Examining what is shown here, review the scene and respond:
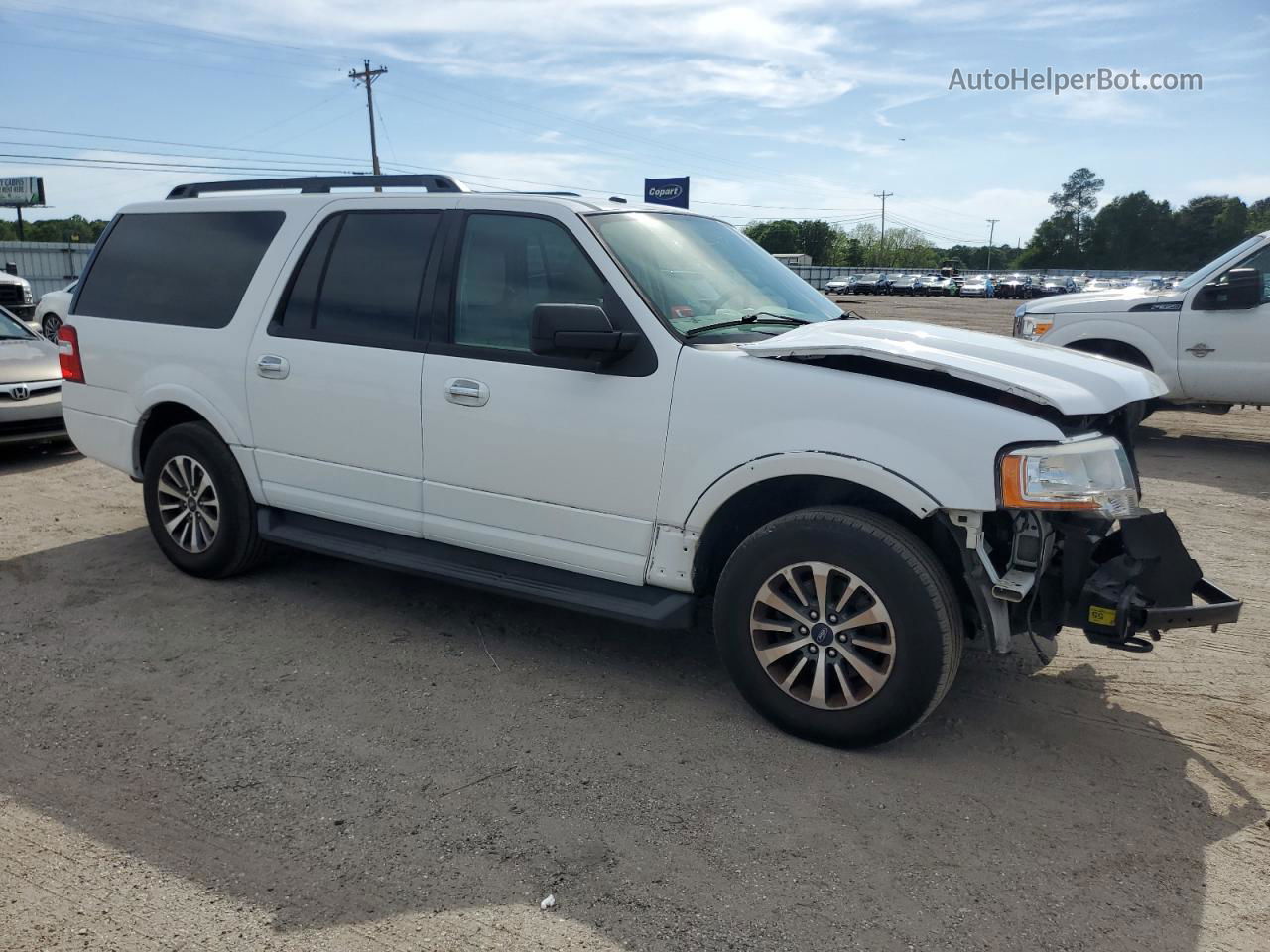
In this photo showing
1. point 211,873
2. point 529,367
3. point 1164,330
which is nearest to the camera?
point 211,873

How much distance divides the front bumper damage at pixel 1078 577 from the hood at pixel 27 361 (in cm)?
765

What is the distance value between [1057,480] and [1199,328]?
7093 millimetres

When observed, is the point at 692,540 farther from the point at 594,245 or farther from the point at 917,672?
the point at 594,245

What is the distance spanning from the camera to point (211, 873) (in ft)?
9.64

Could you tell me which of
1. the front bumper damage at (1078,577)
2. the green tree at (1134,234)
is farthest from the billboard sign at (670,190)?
the green tree at (1134,234)

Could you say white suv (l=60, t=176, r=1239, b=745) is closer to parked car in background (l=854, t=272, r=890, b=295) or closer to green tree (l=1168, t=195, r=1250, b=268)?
parked car in background (l=854, t=272, r=890, b=295)

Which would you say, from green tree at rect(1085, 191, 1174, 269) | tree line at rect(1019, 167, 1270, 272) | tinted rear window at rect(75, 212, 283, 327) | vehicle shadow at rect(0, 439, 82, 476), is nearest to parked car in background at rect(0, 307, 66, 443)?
vehicle shadow at rect(0, 439, 82, 476)

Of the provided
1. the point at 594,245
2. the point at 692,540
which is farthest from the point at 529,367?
the point at 692,540

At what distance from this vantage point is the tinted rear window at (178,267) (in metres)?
5.18

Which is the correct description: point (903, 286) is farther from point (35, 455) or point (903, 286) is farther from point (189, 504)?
point (189, 504)

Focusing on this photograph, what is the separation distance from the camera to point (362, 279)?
4730 mm

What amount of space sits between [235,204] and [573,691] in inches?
126

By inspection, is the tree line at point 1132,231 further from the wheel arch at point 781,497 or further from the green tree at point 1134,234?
the wheel arch at point 781,497

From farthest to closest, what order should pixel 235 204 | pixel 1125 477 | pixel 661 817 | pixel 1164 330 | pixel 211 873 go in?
pixel 1164 330 → pixel 235 204 → pixel 1125 477 → pixel 661 817 → pixel 211 873
